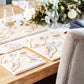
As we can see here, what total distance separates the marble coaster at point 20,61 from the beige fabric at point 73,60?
0.60 ft

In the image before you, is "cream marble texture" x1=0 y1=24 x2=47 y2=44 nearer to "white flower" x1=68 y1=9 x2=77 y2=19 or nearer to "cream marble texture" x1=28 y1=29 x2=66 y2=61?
"cream marble texture" x1=28 y1=29 x2=66 y2=61

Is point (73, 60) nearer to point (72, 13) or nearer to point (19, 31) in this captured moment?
point (19, 31)

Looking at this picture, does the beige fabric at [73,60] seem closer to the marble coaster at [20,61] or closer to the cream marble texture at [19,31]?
the marble coaster at [20,61]

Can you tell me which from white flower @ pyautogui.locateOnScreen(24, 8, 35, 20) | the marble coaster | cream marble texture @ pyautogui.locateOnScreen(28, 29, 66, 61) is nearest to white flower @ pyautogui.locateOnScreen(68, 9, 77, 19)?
cream marble texture @ pyautogui.locateOnScreen(28, 29, 66, 61)

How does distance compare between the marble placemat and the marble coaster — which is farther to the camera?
the marble placemat

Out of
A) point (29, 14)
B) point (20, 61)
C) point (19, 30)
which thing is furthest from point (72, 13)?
point (20, 61)

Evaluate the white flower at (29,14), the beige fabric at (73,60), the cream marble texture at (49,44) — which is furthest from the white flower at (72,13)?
the beige fabric at (73,60)

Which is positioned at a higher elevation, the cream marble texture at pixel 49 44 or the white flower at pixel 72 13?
the white flower at pixel 72 13

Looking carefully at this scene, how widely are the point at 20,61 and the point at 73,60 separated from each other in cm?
38

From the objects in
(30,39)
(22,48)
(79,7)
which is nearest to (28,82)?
(22,48)

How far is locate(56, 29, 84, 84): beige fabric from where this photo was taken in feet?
4.10

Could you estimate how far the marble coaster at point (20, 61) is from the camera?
1.46 meters

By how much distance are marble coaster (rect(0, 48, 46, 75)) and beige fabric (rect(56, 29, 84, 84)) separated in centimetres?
18

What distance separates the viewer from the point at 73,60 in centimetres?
134
